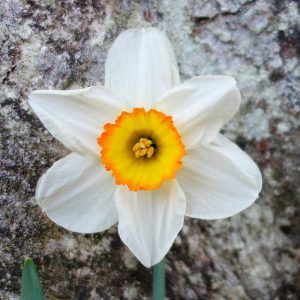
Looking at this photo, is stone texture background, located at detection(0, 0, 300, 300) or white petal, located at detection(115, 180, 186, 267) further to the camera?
stone texture background, located at detection(0, 0, 300, 300)

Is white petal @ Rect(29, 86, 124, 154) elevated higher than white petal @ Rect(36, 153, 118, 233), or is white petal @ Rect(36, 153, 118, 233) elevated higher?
white petal @ Rect(29, 86, 124, 154)

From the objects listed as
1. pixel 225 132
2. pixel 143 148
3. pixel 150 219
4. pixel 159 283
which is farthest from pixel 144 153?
pixel 225 132

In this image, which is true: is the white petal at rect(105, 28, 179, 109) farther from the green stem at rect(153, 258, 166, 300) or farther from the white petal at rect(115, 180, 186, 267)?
the green stem at rect(153, 258, 166, 300)

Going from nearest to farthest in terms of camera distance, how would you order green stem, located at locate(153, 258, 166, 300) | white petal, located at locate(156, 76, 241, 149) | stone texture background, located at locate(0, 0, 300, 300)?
white petal, located at locate(156, 76, 241, 149), green stem, located at locate(153, 258, 166, 300), stone texture background, located at locate(0, 0, 300, 300)

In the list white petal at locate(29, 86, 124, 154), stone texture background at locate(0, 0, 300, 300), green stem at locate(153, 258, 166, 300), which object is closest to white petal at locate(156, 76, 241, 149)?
white petal at locate(29, 86, 124, 154)

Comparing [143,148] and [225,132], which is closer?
[143,148]

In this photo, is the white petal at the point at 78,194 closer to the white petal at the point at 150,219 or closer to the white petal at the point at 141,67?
the white petal at the point at 150,219

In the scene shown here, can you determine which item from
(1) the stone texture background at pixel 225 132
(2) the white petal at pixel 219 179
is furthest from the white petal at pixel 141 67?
(1) the stone texture background at pixel 225 132

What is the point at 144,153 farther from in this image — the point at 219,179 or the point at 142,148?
the point at 219,179
